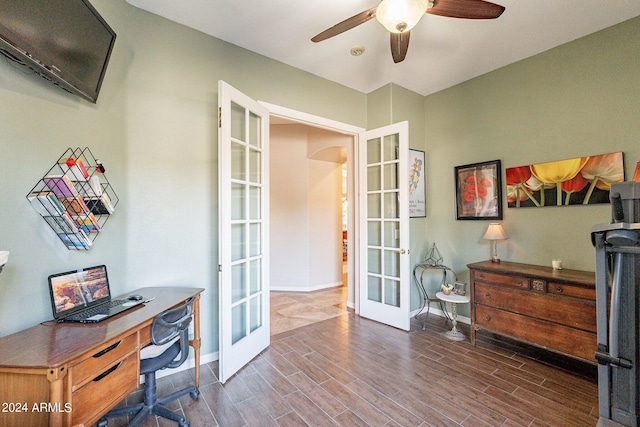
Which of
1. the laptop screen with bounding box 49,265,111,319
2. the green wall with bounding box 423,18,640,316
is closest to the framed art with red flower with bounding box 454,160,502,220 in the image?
the green wall with bounding box 423,18,640,316

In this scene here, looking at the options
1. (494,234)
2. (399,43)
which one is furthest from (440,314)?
(399,43)

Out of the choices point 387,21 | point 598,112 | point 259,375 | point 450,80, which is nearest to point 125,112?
point 387,21

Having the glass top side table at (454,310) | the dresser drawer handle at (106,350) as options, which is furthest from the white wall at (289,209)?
the dresser drawer handle at (106,350)

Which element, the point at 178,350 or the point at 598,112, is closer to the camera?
the point at 178,350

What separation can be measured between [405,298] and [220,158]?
8.38 feet

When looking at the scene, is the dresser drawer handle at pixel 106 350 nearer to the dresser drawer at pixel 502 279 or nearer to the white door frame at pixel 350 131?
the white door frame at pixel 350 131

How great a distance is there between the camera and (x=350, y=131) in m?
3.68

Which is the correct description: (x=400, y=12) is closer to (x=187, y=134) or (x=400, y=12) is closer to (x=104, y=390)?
(x=187, y=134)

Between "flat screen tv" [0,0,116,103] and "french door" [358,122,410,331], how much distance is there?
111 inches

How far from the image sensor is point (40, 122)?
1581mm

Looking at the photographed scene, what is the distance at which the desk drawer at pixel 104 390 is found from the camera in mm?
1196

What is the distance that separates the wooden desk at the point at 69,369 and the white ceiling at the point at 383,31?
2422mm

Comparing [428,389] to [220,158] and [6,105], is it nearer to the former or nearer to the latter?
[220,158]

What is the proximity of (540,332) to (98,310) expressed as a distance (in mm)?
3417
